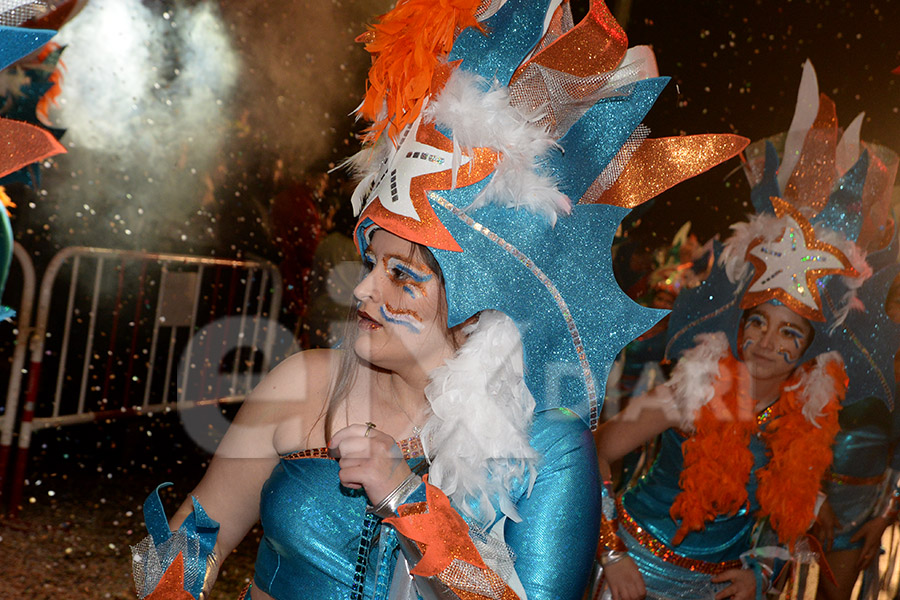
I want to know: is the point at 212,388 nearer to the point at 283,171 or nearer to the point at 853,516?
the point at 283,171

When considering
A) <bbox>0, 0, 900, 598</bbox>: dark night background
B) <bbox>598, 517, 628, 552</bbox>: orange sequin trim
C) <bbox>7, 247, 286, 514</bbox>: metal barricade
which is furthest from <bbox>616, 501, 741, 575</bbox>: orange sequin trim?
<bbox>7, 247, 286, 514</bbox>: metal barricade

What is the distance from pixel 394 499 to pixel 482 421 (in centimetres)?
16

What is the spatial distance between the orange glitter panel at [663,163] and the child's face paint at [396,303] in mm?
262

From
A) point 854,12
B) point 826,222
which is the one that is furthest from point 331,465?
point 854,12

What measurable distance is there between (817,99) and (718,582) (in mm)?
1501

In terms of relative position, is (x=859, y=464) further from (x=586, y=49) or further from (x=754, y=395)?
(x=586, y=49)

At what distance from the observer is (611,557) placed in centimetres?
174

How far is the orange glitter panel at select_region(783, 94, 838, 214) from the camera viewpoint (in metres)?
2.09

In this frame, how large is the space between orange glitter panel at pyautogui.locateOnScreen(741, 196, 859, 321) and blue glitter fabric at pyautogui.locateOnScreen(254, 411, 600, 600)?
123 centimetres

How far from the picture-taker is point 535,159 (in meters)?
0.94

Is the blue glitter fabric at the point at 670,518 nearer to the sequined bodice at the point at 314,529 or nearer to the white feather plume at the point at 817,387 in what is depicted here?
the white feather plume at the point at 817,387

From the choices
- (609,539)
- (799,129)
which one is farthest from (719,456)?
(799,129)

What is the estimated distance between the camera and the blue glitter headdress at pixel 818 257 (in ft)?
6.61

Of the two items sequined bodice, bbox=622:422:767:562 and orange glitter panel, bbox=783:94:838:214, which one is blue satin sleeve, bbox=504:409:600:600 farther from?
orange glitter panel, bbox=783:94:838:214
